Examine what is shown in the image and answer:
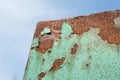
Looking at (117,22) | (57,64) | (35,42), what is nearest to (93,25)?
(117,22)

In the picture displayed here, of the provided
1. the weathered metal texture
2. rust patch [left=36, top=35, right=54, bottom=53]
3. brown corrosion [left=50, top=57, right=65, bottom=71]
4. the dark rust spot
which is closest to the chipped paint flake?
the weathered metal texture

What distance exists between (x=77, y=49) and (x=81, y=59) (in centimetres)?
14

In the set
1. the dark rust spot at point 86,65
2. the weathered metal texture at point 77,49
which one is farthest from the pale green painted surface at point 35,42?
the dark rust spot at point 86,65

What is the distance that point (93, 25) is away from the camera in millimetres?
3619

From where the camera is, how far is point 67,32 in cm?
376

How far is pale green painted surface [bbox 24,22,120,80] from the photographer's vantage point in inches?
130

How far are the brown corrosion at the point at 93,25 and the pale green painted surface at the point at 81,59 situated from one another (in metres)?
0.05

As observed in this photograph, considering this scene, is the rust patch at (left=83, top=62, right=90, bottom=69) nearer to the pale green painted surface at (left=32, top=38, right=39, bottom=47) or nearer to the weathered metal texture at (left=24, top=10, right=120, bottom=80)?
the weathered metal texture at (left=24, top=10, right=120, bottom=80)

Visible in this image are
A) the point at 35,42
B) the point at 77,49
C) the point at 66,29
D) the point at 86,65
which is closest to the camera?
the point at 86,65

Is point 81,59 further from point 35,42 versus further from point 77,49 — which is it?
point 35,42

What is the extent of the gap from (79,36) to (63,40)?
Result: 8.0 inches

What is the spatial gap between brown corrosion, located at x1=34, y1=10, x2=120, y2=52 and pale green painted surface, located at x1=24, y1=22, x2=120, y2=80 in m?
0.05

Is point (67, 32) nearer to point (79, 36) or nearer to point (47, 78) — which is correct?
point (79, 36)

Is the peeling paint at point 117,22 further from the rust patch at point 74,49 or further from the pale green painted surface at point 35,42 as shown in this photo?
the pale green painted surface at point 35,42
